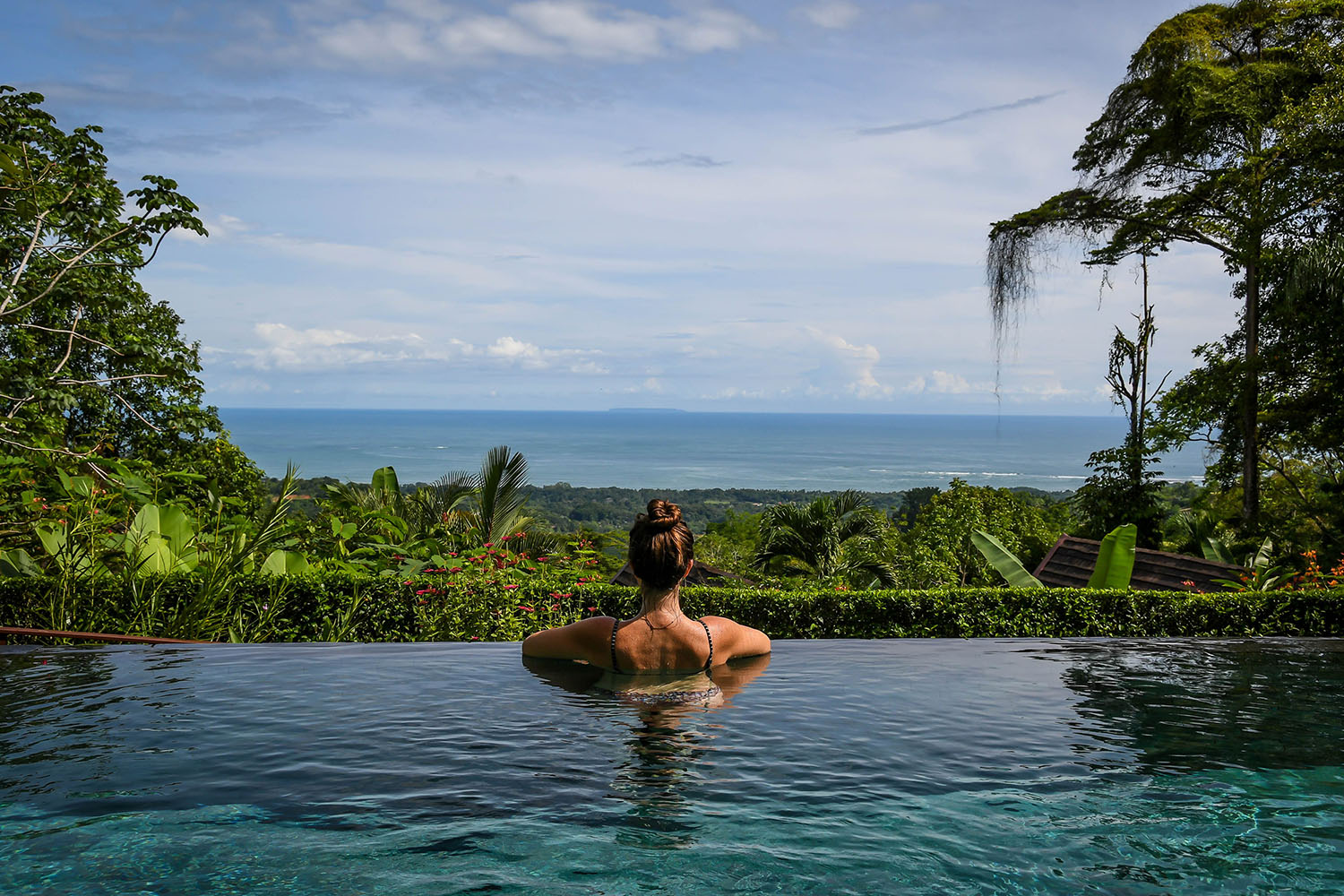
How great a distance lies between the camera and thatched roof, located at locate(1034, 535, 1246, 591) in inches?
465

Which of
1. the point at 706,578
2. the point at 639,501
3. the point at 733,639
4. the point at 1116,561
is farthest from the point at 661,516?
the point at 639,501

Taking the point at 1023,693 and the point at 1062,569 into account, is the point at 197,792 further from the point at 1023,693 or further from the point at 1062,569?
the point at 1062,569

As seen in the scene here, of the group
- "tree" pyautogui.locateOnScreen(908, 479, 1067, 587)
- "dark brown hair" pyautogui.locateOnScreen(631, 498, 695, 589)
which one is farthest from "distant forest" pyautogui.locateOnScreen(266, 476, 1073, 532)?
"dark brown hair" pyautogui.locateOnScreen(631, 498, 695, 589)

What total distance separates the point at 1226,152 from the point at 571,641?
58.4ft

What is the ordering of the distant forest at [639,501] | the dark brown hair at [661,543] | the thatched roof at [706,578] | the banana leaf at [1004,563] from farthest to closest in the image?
the distant forest at [639,501] → the thatched roof at [706,578] → the banana leaf at [1004,563] → the dark brown hair at [661,543]

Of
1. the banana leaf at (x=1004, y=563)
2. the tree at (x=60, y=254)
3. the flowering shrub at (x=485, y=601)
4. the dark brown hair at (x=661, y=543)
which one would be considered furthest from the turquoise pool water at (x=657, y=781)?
the banana leaf at (x=1004, y=563)

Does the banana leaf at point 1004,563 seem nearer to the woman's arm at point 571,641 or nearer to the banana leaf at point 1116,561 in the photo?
the banana leaf at point 1116,561

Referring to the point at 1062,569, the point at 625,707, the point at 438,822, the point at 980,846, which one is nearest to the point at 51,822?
the point at 438,822

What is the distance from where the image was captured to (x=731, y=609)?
31.3ft

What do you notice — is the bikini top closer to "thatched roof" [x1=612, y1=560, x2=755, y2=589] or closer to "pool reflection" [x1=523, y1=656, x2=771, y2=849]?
"pool reflection" [x1=523, y1=656, x2=771, y2=849]

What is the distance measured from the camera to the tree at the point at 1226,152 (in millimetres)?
15234

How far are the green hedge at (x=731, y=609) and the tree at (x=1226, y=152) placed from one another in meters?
8.81

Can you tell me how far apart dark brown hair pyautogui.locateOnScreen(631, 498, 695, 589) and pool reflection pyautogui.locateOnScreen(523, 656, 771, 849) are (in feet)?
2.73

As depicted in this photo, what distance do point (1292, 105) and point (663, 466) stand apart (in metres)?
125
